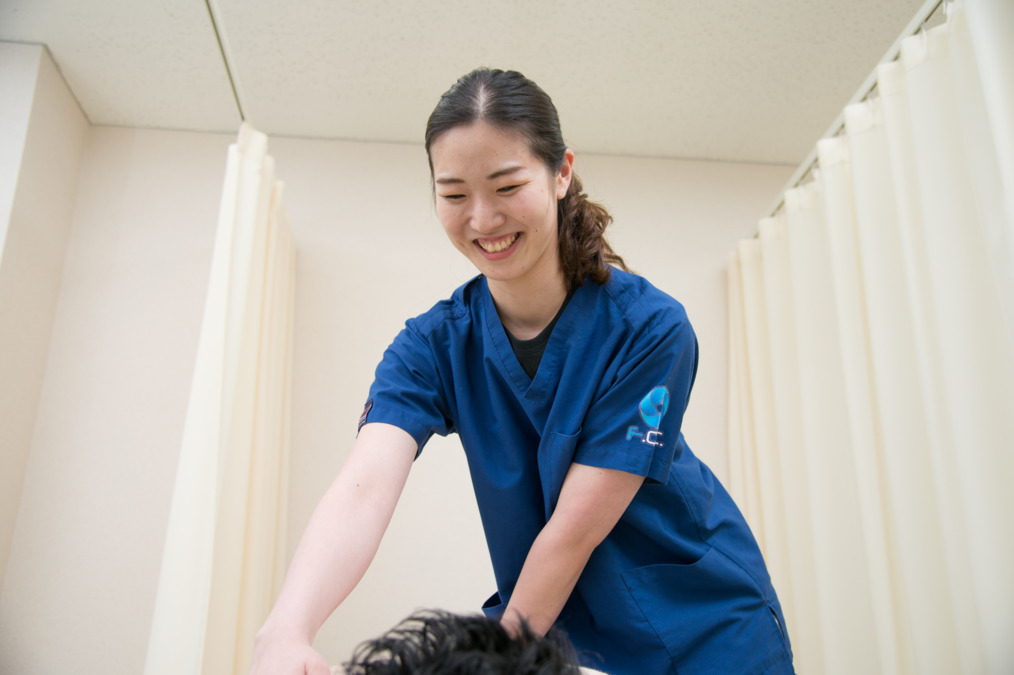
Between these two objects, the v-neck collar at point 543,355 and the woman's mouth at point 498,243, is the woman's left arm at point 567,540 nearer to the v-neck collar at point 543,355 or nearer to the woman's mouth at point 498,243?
the v-neck collar at point 543,355

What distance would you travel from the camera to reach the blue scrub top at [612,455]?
1015 millimetres

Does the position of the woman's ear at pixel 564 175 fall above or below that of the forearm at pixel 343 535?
above

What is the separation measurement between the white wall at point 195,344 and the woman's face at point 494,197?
167cm

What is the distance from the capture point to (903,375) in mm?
1646

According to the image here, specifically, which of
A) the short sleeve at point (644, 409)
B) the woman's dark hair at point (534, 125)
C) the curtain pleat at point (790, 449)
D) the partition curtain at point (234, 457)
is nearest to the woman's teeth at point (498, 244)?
the woman's dark hair at point (534, 125)

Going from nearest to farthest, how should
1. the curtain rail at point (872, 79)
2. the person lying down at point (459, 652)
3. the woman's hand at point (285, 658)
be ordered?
the person lying down at point (459, 652) < the woman's hand at point (285, 658) < the curtain rail at point (872, 79)

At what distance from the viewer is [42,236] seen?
2.36 metres

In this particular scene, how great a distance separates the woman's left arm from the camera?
3.15ft

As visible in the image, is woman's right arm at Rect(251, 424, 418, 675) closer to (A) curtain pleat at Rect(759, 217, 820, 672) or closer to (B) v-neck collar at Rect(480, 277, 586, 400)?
(B) v-neck collar at Rect(480, 277, 586, 400)

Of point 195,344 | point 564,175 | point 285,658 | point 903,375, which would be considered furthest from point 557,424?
point 195,344

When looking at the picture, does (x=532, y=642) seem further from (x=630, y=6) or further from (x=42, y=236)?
(x=42, y=236)

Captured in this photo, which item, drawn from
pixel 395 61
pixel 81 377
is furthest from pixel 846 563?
pixel 81 377

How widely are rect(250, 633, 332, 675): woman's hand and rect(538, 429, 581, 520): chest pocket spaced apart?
43 cm

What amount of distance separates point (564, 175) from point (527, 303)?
0.21m
